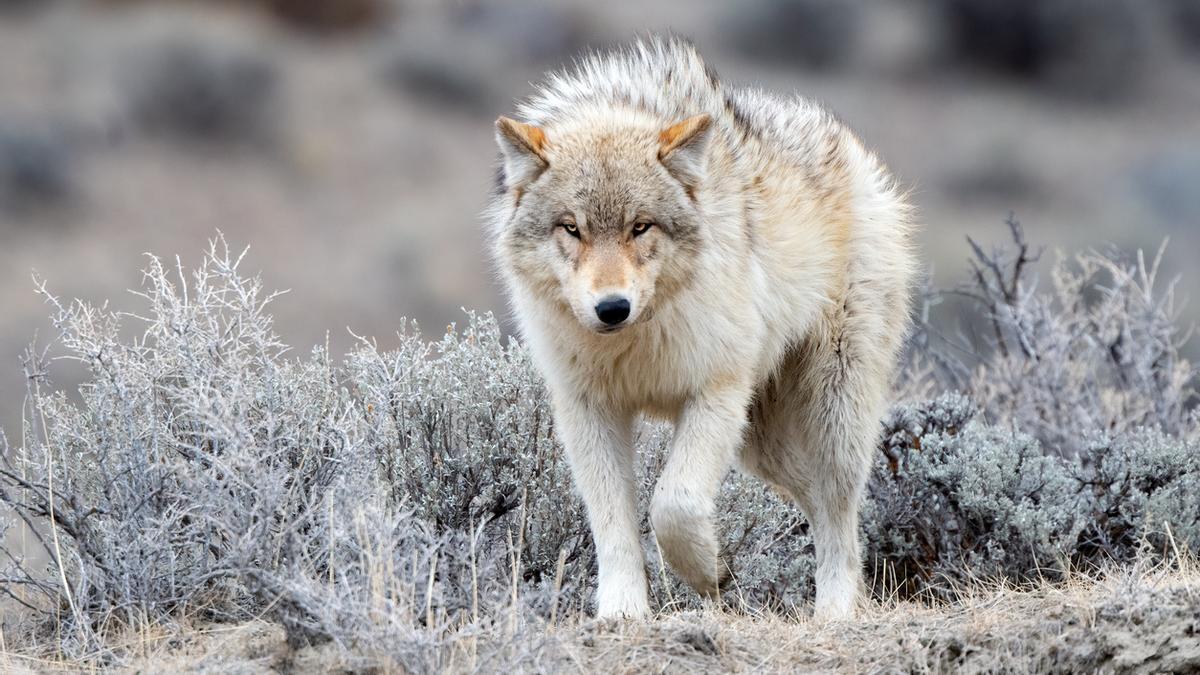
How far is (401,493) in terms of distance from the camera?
637cm

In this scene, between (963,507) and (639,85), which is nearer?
(639,85)

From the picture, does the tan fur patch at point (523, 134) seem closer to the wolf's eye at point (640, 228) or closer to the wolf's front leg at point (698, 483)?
the wolf's eye at point (640, 228)

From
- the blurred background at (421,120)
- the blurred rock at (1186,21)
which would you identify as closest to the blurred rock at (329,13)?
the blurred background at (421,120)

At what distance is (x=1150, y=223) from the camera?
2709 cm

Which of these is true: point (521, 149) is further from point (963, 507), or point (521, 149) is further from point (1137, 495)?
point (1137, 495)

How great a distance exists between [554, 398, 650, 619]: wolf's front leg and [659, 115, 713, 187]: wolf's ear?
39.1 inches

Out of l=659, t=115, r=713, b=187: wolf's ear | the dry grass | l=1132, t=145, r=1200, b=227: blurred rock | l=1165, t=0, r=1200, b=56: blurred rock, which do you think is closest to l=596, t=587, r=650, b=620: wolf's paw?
the dry grass

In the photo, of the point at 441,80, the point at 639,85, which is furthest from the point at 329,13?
the point at 639,85

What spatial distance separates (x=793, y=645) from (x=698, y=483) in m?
0.83

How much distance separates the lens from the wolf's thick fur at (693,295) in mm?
5543

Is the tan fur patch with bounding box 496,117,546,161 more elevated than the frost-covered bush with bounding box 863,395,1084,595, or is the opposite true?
the tan fur patch with bounding box 496,117,546,161

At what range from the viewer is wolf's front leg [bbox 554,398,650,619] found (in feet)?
18.8

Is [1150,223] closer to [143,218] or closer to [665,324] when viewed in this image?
[143,218]

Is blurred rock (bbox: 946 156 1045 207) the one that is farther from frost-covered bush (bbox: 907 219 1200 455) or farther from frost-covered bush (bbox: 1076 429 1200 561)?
frost-covered bush (bbox: 1076 429 1200 561)
